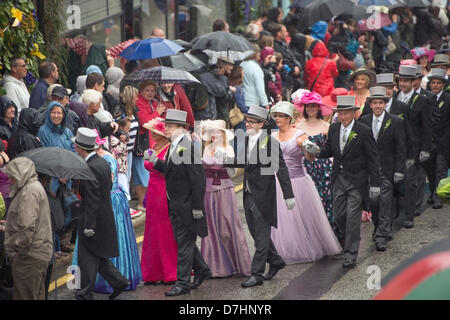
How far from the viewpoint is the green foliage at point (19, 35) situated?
492 inches

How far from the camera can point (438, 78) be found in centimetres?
1375

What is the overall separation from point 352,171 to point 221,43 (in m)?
5.07

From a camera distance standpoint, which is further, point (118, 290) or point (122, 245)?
point (122, 245)

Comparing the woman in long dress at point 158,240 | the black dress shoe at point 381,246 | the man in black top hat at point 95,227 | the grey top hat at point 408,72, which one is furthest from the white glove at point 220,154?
the grey top hat at point 408,72

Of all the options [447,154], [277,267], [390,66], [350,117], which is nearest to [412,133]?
[447,154]

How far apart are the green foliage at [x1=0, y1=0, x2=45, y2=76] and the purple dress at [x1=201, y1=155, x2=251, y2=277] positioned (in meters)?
3.79

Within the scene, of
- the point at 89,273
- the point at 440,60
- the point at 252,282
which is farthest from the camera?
the point at 440,60

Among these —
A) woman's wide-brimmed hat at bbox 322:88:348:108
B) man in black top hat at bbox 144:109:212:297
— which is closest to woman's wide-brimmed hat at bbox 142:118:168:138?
man in black top hat at bbox 144:109:212:297

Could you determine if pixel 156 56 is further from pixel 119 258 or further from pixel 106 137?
pixel 119 258

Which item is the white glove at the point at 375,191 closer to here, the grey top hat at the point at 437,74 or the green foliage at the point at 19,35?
the grey top hat at the point at 437,74

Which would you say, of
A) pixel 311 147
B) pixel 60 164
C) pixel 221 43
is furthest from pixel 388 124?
pixel 60 164

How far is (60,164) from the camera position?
8.65 m

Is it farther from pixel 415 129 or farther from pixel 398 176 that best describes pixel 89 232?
pixel 415 129

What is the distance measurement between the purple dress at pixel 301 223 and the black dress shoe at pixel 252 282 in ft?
3.28
